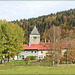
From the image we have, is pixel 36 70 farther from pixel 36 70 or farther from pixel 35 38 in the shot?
pixel 35 38

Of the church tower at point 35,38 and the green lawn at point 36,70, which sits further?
the church tower at point 35,38

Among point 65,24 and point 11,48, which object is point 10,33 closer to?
point 11,48

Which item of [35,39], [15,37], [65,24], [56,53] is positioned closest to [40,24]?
[65,24]

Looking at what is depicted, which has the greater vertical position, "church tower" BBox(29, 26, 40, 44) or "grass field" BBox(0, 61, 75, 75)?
"church tower" BBox(29, 26, 40, 44)

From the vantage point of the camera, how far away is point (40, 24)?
132375 mm

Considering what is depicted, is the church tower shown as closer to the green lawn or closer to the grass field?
the grass field

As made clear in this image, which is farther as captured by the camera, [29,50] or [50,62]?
[29,50]

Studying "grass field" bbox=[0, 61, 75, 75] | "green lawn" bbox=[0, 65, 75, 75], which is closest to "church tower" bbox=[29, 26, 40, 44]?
"grass field" bbox=[0, 61, 75, 75]

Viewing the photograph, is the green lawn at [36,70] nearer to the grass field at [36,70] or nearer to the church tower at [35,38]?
the grass field at [36,70]

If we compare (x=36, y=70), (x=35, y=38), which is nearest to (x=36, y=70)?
(x=36, y=70)

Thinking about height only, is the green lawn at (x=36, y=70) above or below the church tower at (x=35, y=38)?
below

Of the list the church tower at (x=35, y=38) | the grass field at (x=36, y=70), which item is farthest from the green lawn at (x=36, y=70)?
the church tower at (x=35, y=38)

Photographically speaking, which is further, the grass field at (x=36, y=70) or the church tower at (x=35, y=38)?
the church tower at (x=35, y=38)

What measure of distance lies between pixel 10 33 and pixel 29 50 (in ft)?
70.7
